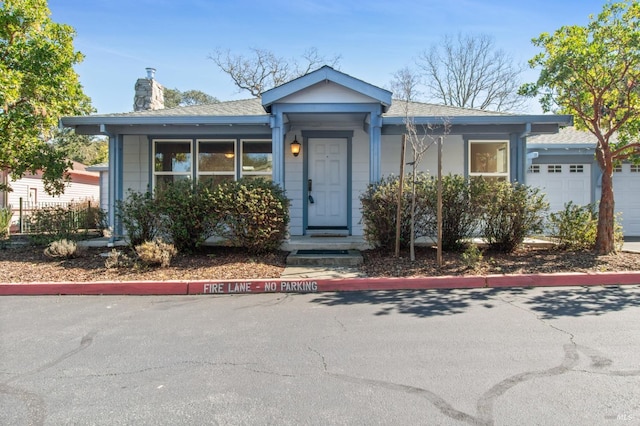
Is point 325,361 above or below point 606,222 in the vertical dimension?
below

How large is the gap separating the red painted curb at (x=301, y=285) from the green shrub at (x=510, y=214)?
1675 mm

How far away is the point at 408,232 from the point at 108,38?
990 centimetres

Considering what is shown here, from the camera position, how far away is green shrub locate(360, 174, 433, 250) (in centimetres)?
769

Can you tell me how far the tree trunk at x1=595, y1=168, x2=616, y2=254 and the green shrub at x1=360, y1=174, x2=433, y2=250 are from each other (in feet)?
10.8

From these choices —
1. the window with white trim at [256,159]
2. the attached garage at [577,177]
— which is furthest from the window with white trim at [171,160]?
the attached garage at [577,177]

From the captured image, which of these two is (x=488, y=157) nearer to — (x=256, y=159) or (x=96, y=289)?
(x=256, y=159)

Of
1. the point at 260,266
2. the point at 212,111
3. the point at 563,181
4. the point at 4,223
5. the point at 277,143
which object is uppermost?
the point at 212,111

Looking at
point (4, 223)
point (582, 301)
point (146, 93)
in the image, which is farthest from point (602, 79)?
point (4, 223)

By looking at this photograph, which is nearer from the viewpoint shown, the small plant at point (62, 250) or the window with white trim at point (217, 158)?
the small plant at point (62, 250)

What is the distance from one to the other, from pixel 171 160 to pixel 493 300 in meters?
8.13

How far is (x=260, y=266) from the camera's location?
716 cm

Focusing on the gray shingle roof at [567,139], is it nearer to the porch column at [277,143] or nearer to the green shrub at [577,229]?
the green shrub at [577,229]

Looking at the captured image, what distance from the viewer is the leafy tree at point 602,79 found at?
726cm

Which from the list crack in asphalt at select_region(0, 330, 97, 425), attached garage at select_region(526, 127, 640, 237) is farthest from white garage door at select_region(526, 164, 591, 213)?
crack in asphalt at select_region(0, 330, 97, 425)
